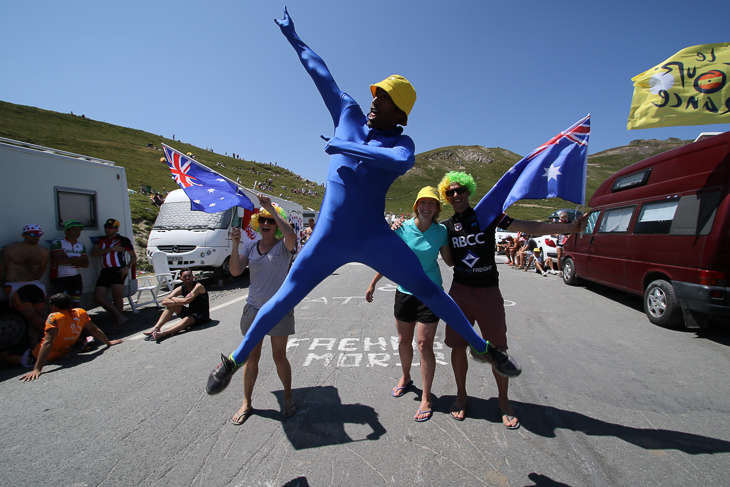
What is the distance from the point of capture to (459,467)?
2.16 metres

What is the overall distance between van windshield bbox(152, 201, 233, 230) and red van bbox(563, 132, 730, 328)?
9863mm

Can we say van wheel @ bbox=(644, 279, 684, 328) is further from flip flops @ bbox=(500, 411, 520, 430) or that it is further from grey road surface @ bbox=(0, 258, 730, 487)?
flip flops @ bbox=(500, 411, 520, 430)

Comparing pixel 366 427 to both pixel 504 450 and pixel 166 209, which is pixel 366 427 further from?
pixel 166 209

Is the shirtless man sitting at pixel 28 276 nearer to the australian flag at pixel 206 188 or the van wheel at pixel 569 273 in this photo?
the australian flag at pixel 206 188

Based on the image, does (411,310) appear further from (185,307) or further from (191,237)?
(191,237)

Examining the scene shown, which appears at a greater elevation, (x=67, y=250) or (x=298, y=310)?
(x=67, y=250)

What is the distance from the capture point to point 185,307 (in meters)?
5.46

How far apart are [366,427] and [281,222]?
1.79 meters

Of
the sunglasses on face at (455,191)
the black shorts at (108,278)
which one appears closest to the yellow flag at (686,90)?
the sunglasses on face at (455,191)

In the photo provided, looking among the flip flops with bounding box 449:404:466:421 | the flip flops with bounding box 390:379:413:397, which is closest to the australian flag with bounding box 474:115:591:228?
the flip flops with bounding box 449:404:466:421

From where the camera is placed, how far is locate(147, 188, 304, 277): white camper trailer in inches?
361

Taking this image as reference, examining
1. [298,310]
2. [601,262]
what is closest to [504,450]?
[298,310]

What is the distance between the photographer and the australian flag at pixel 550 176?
2.75 metres

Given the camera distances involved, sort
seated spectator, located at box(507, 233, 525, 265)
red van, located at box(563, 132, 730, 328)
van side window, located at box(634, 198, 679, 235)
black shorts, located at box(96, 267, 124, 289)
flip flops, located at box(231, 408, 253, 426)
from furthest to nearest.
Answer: seated spectator, located at box(507, 233, 525, 265)
black shorts, located at box(96, 267, 124, 289)
van side window, located at box(634, 198, 679, 235)
red van, located at box(563, 132, 730, 328)
flip flops, located at box(231, 408, 253, 426)
